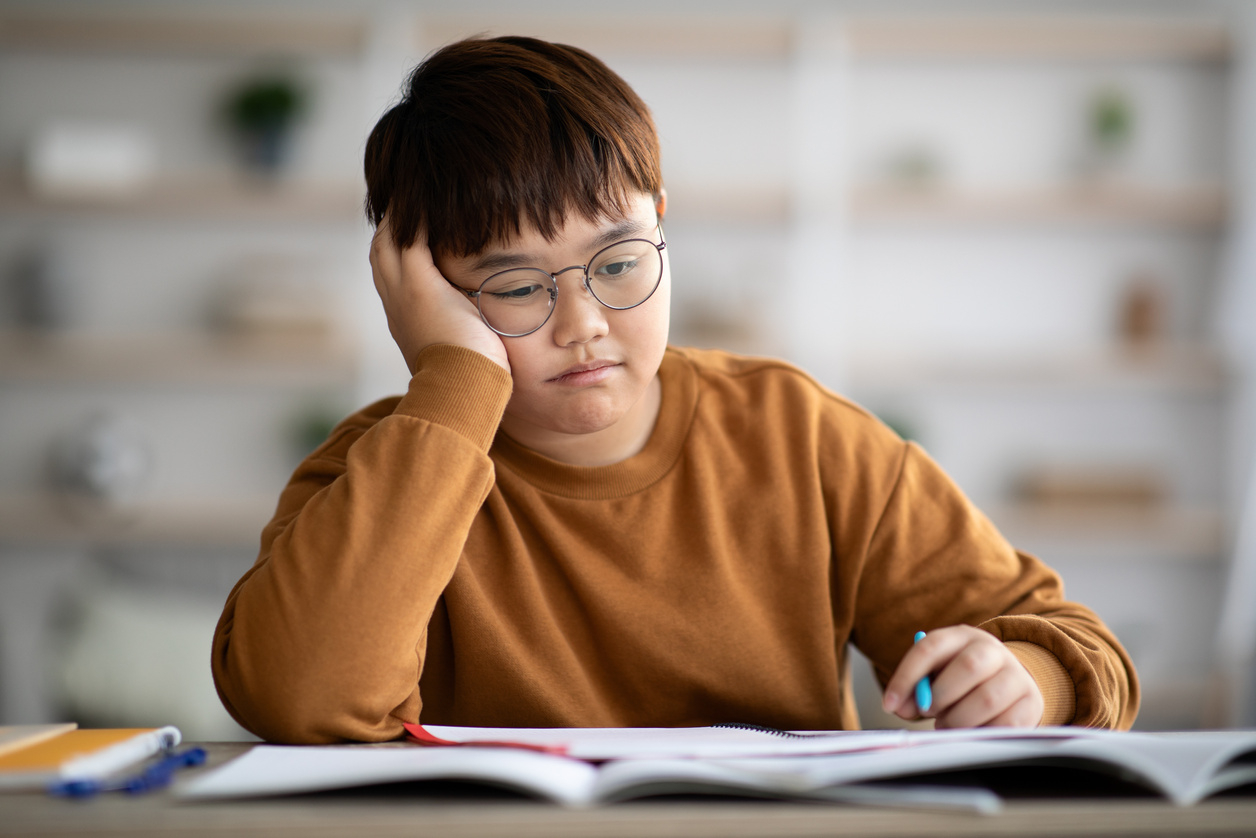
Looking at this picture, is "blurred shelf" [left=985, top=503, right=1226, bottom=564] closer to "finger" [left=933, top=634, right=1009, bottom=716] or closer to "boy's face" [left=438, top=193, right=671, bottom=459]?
"boy's face" [left=438, top=193, right=671, bottom=459]

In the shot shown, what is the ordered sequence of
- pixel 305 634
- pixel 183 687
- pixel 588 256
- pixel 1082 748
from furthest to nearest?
pixel 183 687
pixel 588 256
pixel 305 634
pixel 1082 748

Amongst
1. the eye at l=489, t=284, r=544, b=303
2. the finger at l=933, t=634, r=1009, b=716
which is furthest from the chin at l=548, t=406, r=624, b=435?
the finger at l=933, t=634, r=1009, b=716

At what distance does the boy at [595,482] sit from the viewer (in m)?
0.85

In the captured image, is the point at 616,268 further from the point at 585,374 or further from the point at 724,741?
the point at 724,741

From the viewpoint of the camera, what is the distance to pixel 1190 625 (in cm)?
346

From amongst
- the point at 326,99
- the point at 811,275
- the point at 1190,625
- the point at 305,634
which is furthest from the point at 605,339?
the point at 1190,625

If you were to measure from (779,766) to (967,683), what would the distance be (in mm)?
220

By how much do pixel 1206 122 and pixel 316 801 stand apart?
3.81m

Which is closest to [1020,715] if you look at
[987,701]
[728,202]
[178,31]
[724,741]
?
[987,701]

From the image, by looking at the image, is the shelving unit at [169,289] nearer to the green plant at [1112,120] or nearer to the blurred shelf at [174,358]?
the blurred shelf at [174,358]

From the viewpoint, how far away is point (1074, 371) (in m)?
3.28

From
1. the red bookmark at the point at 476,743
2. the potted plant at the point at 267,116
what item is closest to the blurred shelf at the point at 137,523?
the potted plant at the point at 267,116

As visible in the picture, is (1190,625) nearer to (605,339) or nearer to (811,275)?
(811,275)

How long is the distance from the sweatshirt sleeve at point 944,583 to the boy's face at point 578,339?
28 cm
